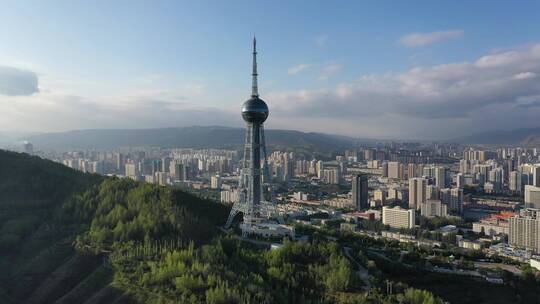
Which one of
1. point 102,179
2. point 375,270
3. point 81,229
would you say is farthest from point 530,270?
point 102,179

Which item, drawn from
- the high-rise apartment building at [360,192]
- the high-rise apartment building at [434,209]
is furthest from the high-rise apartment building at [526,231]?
the high-rise apartment building at [360,192]

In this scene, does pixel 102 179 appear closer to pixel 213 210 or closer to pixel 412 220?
pixel 213 210

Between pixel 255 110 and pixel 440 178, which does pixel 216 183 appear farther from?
pixel 255 110

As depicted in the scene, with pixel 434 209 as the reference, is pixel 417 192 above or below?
above

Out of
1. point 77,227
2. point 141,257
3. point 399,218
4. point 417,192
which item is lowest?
point 399,218

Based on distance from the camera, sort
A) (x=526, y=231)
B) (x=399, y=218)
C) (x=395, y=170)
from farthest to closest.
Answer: (x=395, y=170)
(x=399, y=218)
(x=526, y=231)

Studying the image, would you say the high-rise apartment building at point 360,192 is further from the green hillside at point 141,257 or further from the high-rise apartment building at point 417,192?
the green hillside at point 141,257

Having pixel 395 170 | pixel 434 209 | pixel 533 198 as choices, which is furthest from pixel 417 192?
pixel 395 170
